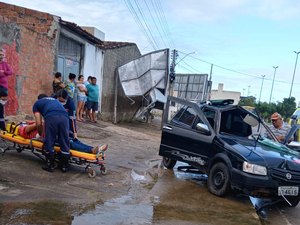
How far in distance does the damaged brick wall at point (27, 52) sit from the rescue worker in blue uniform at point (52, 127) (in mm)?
3430

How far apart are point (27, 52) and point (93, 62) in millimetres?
5567

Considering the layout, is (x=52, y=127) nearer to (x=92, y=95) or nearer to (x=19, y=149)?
(x=19, y=149)

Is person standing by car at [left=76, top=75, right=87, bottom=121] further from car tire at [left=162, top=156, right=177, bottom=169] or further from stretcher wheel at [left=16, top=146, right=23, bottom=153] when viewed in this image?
stretcher wheel at [left=16, top=146, right=23, bottom=153]

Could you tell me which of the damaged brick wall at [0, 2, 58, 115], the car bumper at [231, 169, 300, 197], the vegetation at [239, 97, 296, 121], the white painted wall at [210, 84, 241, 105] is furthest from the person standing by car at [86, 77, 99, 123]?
the white painted wall at [210, 84, 241, 105]

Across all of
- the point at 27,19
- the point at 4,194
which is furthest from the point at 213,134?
the point at 27,19

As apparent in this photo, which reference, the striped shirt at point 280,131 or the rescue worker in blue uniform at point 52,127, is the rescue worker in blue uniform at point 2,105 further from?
the striped shirt at point 280,131

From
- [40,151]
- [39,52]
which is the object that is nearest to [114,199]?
[40,151]

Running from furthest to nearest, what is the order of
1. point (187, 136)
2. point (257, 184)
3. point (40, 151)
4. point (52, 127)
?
point (187, 136)
point (40, 151)
point (52, 127)
point (257, 184)

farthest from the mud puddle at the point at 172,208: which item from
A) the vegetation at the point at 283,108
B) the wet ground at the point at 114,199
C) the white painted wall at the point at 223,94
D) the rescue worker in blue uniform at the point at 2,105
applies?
the white painted wall at the point at 223,94

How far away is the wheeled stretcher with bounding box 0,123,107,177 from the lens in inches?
265

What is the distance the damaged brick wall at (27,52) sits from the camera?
9.65m

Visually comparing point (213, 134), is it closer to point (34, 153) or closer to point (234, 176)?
point (234, 176)

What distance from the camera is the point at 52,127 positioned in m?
6.48

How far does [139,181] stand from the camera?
7227 millimetres
